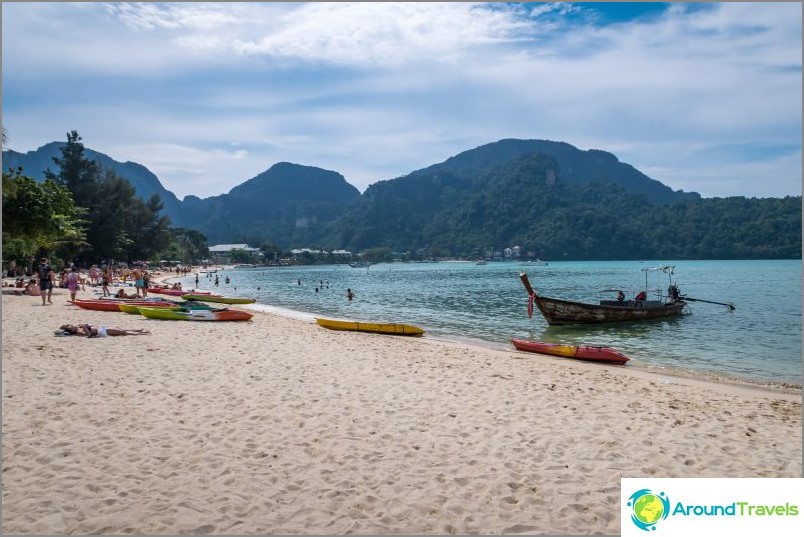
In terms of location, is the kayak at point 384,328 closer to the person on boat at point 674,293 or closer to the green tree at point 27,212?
the person on boat at point 674,293

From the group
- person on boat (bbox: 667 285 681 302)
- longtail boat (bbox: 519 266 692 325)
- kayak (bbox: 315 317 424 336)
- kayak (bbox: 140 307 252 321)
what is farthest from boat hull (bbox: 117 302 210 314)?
person on boat (bbox: 667 285 681 302)

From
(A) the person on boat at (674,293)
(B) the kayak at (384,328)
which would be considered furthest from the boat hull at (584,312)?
(B) the kayak at (384,328)

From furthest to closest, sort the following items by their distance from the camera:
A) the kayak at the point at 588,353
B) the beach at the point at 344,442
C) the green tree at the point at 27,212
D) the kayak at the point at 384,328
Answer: the green tree at the point at 27,212, the kayak at the point at 384,328, the kayak at the point at 588,353, the beach at the point at 344,442

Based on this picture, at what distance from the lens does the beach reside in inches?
163

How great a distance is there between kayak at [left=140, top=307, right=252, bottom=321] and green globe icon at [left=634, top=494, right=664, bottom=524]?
53.3 feet

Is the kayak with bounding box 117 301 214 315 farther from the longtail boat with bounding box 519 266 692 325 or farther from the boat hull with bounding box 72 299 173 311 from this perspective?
the longtail boat with bounding box 519 266 692 325

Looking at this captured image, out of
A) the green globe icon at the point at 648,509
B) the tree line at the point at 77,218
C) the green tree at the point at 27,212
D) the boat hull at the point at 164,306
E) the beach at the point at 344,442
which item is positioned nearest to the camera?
the green globe icon at the point at 648,509

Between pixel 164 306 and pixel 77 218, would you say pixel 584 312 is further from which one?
pixel 77 218

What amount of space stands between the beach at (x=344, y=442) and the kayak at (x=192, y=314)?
21.8ft

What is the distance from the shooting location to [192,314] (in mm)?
17375

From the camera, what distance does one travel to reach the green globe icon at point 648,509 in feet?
12.4

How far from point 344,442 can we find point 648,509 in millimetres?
3263

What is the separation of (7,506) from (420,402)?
16.4 feet

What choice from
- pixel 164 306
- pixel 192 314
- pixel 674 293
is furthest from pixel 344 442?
pixel 674 293
